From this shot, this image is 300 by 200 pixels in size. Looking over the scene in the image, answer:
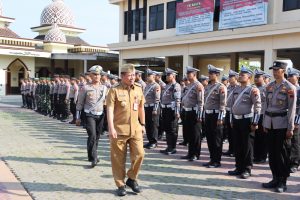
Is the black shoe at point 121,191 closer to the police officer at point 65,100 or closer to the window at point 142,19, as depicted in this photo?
the police officer at point 65,100

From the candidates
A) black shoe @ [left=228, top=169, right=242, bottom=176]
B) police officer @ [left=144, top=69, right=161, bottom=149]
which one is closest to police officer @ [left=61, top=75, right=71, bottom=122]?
police officer @ [left=144, top=69, right=161, bottom=149]

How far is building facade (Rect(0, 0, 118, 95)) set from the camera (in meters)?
34.0

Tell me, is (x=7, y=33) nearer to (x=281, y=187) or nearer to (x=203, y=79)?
(x=203, y=79)

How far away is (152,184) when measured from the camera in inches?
242

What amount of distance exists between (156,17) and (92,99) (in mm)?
17523

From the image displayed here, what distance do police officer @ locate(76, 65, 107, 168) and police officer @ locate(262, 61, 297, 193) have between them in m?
3.21

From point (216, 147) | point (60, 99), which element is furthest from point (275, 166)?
point (60, 99)

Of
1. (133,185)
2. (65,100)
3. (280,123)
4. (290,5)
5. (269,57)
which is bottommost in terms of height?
(133,185)

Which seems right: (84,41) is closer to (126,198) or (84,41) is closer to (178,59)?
(178,59)

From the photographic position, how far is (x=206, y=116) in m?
7.80

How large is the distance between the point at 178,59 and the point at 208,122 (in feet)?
63.2

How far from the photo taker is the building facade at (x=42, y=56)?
3403 cm

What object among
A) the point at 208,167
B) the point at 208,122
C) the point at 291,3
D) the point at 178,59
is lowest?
the point at 208,167

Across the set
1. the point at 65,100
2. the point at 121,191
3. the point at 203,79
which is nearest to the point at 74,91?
the point at 65,100
